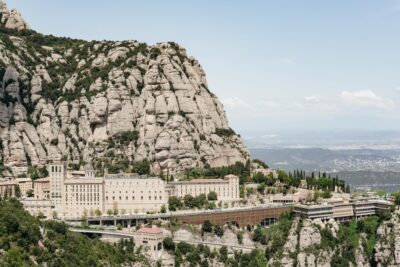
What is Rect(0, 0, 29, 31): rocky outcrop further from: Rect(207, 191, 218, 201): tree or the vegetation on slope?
the vegetation on slope

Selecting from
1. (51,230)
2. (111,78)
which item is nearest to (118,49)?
(111,78)

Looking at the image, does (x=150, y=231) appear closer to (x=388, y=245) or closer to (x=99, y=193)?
(x=99, y=193)

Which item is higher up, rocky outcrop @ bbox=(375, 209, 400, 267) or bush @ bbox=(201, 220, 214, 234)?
bush @ bbox=(201, 220, 214, 234)

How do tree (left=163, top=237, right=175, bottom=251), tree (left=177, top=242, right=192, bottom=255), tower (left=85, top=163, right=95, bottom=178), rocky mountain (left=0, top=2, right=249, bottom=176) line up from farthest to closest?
rocky mountain (left=0, top=2, right=249, bottom=176), tower (left=85, top=163, right=95, bottom=178), tree (left=177, top=242, right=192, bottom=255), tree (left=163, top=237, right=175, bottom=251)

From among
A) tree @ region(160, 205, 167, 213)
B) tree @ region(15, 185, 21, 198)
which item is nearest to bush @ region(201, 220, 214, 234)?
tree @ region(160, 205, 167, 213)

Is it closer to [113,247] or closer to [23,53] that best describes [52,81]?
[23,53]

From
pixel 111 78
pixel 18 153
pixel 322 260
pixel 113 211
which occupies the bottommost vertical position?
pixel 322 260

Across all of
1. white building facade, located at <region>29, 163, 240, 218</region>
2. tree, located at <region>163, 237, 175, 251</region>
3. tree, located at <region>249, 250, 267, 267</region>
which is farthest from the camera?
white building facade, located at <region>29, 163, 240, 218</region>
